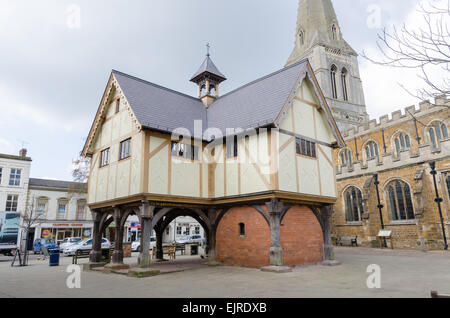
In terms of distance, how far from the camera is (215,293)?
8.10 meters

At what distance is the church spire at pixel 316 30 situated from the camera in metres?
50.0

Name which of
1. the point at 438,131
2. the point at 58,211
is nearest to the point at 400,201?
the point at 438,131

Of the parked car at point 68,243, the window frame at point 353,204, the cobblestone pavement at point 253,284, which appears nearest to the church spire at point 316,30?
the window frame at point 353,204

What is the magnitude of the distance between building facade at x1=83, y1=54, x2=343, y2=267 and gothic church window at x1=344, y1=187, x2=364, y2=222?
12113 millimetres

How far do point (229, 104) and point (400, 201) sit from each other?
15612 millimetres

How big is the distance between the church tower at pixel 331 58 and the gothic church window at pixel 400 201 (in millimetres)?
22814

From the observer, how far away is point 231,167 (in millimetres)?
14109

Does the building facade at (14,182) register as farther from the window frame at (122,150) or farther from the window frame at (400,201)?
the window frame at (400,201)

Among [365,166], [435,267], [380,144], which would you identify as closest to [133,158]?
[435,267]

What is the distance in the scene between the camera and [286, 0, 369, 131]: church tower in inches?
1863

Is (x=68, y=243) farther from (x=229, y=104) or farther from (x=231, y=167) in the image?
(x=231, y=167)

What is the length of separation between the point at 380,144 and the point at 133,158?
88.8 feet
